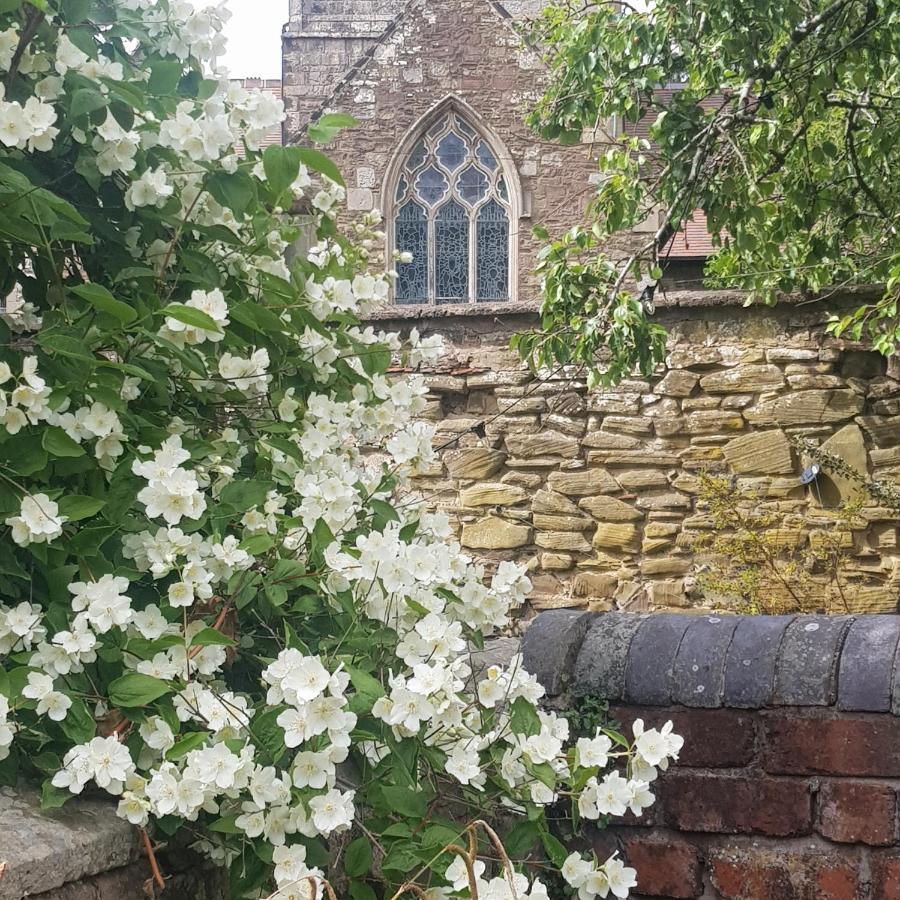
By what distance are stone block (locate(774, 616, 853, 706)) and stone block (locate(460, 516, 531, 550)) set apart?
4.98m

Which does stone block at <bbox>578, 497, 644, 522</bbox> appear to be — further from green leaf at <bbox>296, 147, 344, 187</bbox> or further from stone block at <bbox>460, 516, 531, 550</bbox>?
green leaf at <bbox>296, 147, 344, 187</bbox>

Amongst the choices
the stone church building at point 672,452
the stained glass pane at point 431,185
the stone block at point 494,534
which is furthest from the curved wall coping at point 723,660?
the stained glass pane at point 431,185

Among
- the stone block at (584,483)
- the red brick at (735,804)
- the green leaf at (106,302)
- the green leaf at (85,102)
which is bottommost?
the stone block at (584,483)

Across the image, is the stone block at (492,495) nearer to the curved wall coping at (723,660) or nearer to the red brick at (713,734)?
the curved wall coping at (723,660)

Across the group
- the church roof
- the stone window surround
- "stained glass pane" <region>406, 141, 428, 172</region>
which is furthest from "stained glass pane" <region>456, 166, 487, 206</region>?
the church roof

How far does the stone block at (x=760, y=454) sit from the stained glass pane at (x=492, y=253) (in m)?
6.60

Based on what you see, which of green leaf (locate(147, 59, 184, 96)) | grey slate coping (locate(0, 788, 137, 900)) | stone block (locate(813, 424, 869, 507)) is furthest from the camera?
stone block (locate(813, 424, 869, 507))

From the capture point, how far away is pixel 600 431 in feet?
21.5

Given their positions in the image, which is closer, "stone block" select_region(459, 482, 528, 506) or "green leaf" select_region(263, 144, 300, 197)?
"green leaf" select_region(263, 144, 300, 197)

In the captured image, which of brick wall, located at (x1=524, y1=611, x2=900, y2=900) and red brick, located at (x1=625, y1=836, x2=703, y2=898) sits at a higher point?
brick wall, located at (x1=524, y1=611, x2=900, y2=900)

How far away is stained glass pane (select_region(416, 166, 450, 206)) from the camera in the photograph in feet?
41.9

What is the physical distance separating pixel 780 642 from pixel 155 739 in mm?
915

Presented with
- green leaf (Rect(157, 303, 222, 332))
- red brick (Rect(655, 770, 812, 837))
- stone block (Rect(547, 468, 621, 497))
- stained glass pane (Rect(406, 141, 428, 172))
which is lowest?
stone block (Rect(547, 468, 621, 497))

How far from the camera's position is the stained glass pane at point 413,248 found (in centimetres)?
1267
